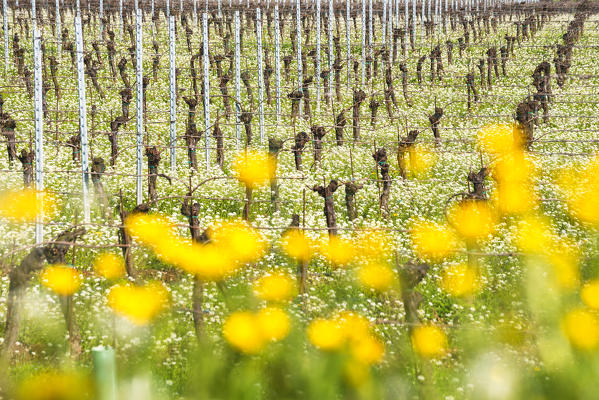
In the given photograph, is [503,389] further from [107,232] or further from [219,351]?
[107,232]

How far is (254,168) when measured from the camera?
732 inches

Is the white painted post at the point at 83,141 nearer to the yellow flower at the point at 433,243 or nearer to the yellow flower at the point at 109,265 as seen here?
the yellow flower at the point at 109,265

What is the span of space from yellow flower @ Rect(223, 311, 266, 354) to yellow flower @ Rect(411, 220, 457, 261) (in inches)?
174

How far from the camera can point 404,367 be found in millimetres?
4102

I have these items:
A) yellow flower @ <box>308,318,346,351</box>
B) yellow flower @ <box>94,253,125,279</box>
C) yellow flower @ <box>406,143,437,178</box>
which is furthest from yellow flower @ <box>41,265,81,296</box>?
yellow flower @ <box>406,143,437,178</box>

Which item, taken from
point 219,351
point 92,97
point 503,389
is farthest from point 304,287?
point 92,97

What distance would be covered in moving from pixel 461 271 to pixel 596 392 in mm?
8739

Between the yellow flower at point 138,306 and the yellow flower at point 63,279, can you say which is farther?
the yellow flower at point 63,279

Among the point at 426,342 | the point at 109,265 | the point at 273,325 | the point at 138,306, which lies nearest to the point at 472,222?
the point at 109,265

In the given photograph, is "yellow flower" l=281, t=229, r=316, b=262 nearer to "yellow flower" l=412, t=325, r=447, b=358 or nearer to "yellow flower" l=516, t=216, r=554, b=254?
"yellow flower" l=516, t=216, r=554, b=254

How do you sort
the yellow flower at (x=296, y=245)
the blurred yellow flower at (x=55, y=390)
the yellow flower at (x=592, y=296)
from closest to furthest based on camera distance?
1. the blurred yellow flower at (x=55, y=390)
2. the yellow flower at (x=592, y=296)
3. the yellow flower at (x=296, y=245)

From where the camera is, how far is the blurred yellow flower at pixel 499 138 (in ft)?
66.8

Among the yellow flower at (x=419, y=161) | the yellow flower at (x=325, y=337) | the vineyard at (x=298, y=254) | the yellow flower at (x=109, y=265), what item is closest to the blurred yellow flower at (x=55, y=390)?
the vineyard at (x=298, y=254)

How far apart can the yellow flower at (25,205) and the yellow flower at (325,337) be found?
9939 millimetres
